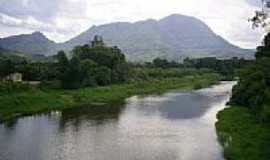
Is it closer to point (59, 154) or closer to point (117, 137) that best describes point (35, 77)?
point (117, 137)

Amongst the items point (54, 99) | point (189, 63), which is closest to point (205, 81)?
point (189, 63)

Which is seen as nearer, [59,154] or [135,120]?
[59,154]

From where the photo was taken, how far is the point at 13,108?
44.4 meters

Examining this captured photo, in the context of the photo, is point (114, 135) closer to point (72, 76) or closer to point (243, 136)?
point (243, 136)

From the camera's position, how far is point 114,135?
33.3m

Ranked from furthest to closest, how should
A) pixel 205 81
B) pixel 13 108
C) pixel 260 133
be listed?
pixel 205 81 < pixel 13 108 < pixel 260 133

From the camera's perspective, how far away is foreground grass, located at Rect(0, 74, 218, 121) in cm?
4462

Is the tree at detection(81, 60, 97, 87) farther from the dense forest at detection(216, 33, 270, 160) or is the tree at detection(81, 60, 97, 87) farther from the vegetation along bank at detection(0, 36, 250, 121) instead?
the dense forest at detection(216, 33, 270, 160)

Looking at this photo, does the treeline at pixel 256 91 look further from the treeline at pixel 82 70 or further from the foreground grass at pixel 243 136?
the treeline at pixel 82 70

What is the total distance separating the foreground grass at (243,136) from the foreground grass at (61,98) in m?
20.4

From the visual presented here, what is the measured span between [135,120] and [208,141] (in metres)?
12.2

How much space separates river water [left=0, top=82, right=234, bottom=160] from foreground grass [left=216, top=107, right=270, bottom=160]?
2.74ft

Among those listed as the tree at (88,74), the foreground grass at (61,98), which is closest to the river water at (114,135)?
the foreground grass at (61,98)

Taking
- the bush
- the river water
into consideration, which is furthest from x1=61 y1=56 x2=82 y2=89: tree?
the river water
